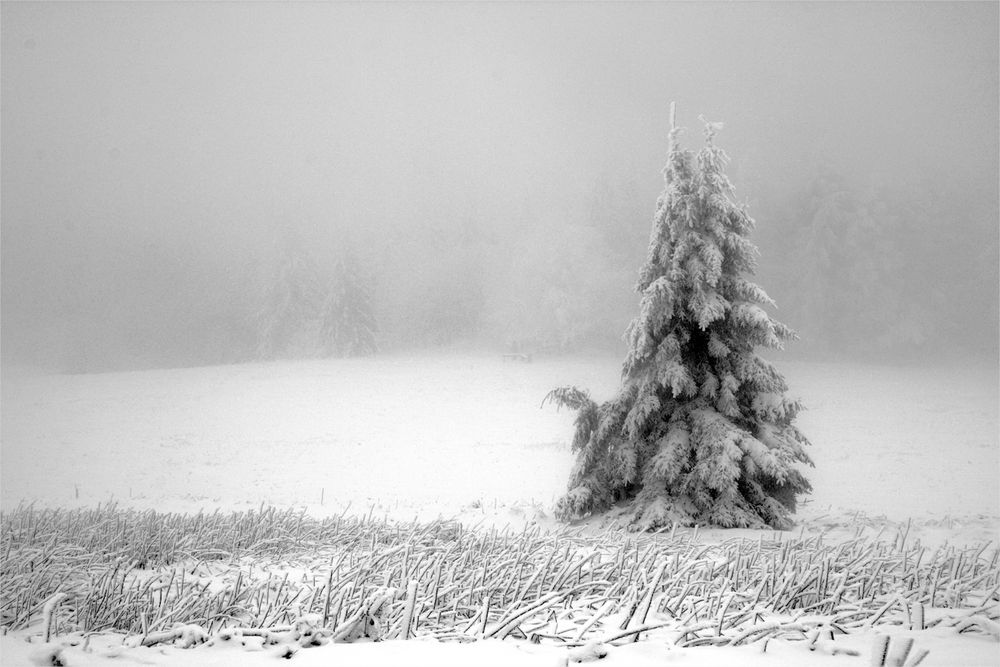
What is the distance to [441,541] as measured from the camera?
20.5 feet

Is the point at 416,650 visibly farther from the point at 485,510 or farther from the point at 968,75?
the point at 968,75

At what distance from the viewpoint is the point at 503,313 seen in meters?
48.2

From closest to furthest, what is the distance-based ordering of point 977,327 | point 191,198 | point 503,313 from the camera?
1. point 977,327
2. point 503,313
3. point 191,198

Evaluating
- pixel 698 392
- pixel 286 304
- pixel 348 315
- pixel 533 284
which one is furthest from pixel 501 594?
pixel 286 304

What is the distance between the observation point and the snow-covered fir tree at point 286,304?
172 ft

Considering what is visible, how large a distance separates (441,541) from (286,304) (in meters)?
50.2

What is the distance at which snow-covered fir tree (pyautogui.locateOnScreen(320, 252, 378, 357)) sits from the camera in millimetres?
49969

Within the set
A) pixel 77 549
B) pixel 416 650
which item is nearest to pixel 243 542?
pixel 77 549

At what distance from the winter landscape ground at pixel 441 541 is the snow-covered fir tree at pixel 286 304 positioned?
21.4 metres

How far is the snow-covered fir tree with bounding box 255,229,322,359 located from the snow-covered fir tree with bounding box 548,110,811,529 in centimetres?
4642

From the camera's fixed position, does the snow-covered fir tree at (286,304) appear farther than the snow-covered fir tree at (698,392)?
Yes

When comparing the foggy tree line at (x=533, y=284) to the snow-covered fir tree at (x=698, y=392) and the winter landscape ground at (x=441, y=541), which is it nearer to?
the winter landscape ground at (x=441, y=541)

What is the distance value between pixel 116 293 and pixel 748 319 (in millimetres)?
77321

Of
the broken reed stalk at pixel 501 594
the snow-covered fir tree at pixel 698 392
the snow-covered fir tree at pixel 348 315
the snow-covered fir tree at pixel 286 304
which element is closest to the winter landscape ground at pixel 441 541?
the broken reed stalk at pixel 501 594
